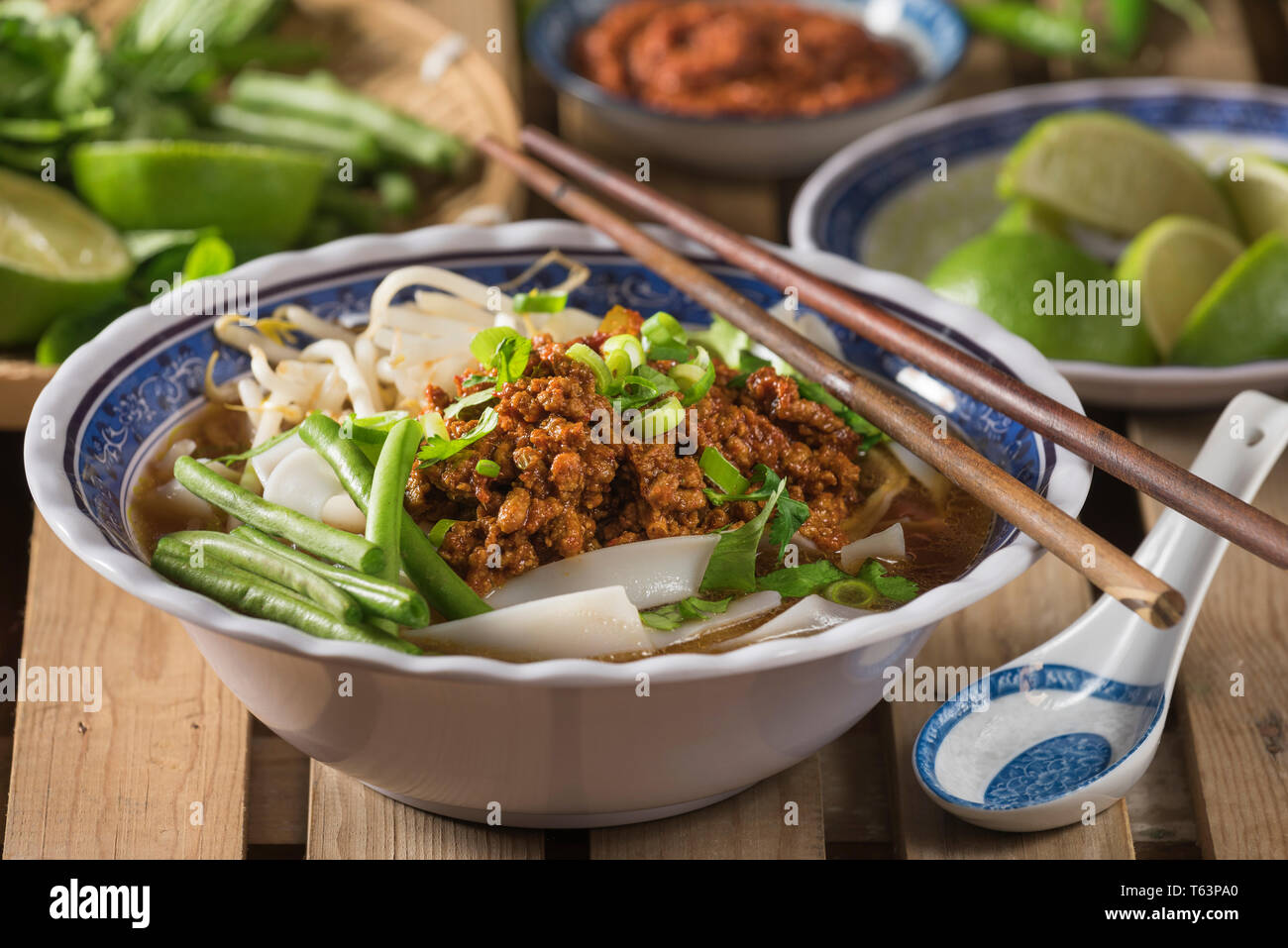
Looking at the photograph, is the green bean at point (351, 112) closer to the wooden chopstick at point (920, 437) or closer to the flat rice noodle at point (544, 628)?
the wooden chopstick at point (920, 437)

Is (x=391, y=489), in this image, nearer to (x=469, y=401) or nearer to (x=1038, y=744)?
(x=469, y=401)

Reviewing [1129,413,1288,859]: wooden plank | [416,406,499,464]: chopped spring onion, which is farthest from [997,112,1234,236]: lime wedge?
[416,406,499,464]: chopped spring onion

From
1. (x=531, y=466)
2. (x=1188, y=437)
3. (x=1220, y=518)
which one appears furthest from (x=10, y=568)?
(x=1188, y=437)

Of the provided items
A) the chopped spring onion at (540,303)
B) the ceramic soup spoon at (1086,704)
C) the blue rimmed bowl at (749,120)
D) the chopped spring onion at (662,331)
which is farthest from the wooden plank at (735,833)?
the blue rimmed bowl at (749,120)

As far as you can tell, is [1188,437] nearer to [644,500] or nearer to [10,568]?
[644,500]

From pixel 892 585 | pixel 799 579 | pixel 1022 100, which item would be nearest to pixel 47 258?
pixel 799 579
